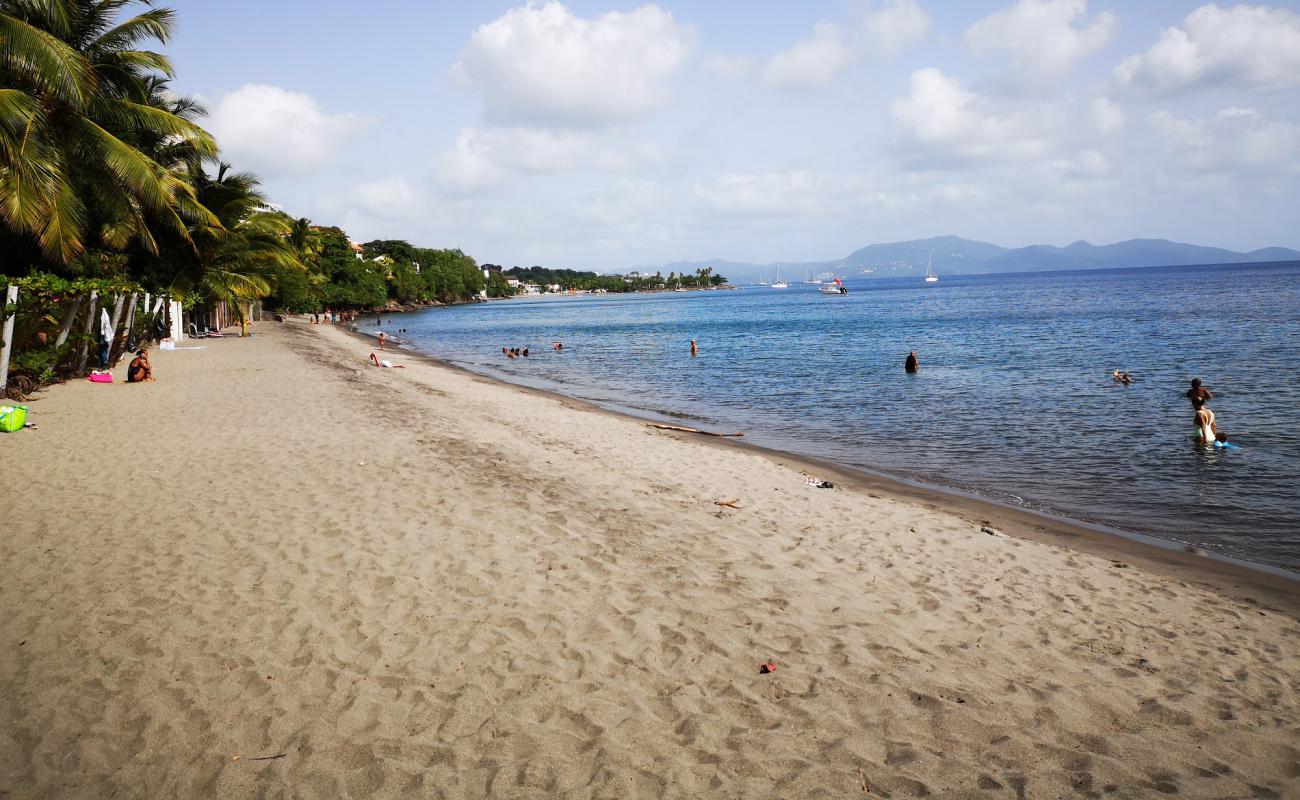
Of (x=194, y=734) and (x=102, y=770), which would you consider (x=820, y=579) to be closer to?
(x=194, y=734)

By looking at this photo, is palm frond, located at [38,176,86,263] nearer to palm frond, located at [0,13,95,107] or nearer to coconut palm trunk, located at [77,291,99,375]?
coconut palm trunk, located at [77,291,99,375]

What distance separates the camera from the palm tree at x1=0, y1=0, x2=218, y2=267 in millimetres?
13859

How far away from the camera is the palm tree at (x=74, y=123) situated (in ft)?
45.5

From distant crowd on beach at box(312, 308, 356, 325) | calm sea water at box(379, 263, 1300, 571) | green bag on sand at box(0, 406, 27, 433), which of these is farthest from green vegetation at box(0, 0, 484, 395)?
distant crowd on beach at box(312, 308, 356, 325)

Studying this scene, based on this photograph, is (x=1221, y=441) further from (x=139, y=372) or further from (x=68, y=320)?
(x=68, y=320)

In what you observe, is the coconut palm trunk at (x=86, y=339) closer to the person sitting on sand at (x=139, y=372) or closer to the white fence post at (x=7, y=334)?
the person sitting on sand at (x=139, y=372)

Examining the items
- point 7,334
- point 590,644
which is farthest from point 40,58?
point 590,644

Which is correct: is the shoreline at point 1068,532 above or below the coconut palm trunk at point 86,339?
below

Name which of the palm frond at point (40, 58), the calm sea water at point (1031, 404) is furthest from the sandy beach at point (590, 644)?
the palm frond at point (40, 58)

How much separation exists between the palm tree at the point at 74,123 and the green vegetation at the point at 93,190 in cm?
3

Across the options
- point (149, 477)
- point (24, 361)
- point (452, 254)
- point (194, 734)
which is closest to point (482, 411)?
point (149, 477)

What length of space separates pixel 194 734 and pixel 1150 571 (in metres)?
8.95

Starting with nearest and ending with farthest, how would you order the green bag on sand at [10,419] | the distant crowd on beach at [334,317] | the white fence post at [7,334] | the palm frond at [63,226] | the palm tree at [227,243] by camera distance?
the green bag on sand at [10,419], the white fence post at [7,334], the palm frond at [63,226], the palm tree at [227,243], the distant crowd on beach at [334,317]

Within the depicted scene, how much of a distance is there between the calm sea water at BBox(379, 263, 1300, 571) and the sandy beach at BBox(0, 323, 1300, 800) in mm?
2619
